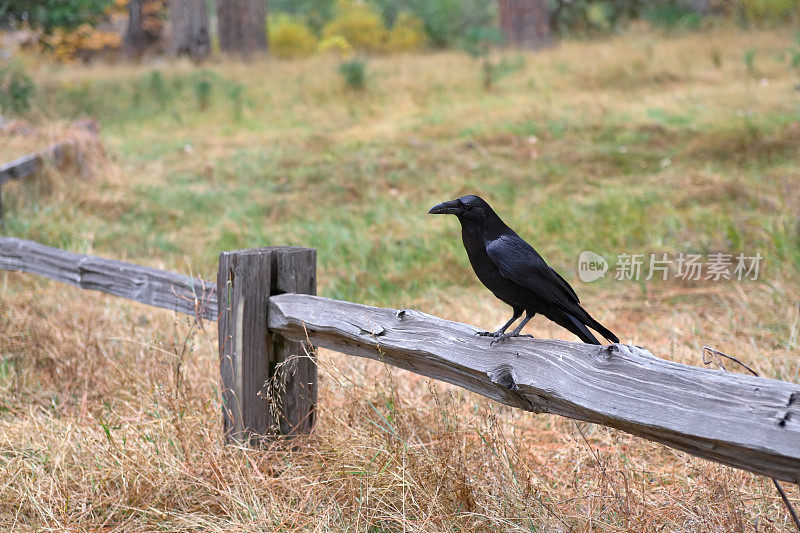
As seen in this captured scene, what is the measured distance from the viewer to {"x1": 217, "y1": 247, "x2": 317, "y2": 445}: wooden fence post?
284cm

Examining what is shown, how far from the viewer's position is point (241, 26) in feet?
54.5

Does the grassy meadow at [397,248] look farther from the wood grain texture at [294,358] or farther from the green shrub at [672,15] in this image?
the green shrub at [672,15]

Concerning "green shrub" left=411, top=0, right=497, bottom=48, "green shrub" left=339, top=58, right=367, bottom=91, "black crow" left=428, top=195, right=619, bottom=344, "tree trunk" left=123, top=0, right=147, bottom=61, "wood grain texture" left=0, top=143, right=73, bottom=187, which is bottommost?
"black crow" left=428, top=195, right=619, bottom=344

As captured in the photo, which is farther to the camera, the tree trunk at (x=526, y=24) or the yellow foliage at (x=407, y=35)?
the yellow foliage at (x=407, y=35)

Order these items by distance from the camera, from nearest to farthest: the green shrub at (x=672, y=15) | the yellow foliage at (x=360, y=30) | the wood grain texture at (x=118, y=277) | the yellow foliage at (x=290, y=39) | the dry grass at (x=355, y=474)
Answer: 1. the dry grass at (x=355, y=474)
2. the wood grain texture at (x=118, y=277)
3. the green shrub at (x=672, y=15)
4. the yellow foliage at (x=360, y=30)
5. the yellow foliage at (x=290, y=39)

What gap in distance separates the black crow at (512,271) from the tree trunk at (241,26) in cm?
1554

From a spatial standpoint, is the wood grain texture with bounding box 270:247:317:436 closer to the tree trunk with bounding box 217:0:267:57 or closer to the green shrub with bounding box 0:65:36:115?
the green shrub with bounding box 0:65:36:115

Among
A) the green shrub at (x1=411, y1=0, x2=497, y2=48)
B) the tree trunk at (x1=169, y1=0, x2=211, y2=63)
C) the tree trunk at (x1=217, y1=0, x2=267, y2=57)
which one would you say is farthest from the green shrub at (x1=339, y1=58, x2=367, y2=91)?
the green shrub at (x1=411, y1=0, x2=497, y2=48)

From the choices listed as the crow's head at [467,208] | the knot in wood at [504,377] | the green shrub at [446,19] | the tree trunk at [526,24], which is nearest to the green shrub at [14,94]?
the tree trunk at [526,24]

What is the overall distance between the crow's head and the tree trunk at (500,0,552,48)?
1321cm

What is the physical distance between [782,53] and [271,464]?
37.3ft

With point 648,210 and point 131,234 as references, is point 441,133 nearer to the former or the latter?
point 648,210

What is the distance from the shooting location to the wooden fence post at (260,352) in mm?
2836

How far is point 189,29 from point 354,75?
7405 mm
